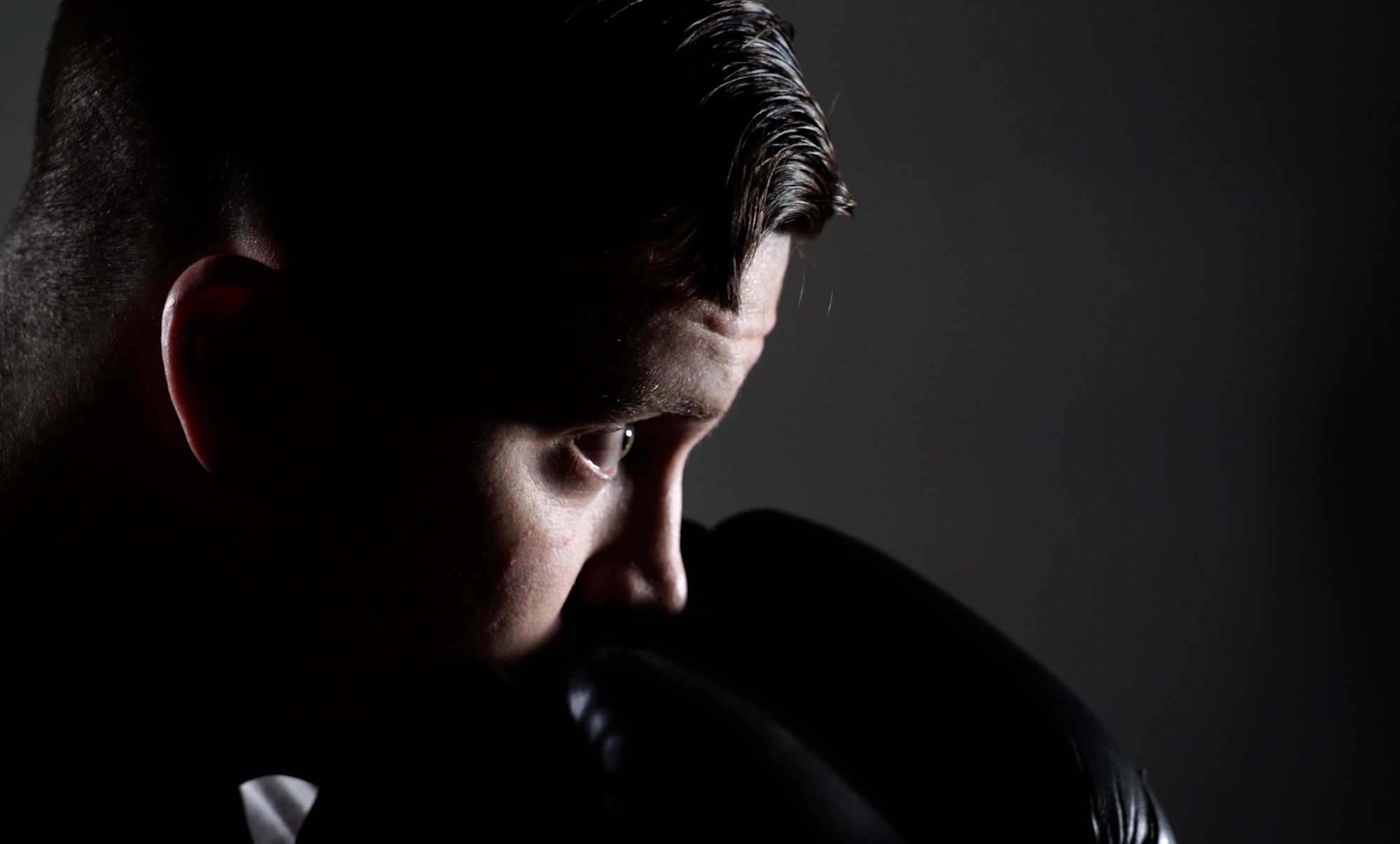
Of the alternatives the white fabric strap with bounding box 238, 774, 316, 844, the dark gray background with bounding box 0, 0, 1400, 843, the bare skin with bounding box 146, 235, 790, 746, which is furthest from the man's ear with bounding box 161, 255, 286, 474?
the dark gray background with bounding box 0, 0, 1400, 843

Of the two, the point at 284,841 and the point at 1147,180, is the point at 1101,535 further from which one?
the point at 284,841

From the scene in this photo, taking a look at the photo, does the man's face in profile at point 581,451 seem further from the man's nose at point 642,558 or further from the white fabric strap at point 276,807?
the white fabric strap at point 276,807

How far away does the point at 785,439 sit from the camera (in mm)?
1789

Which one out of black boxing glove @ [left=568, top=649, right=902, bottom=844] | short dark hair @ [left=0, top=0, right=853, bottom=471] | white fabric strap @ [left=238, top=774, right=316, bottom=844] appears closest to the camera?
short dark hair @ [left=0, top=0, right=853, bottom=471]

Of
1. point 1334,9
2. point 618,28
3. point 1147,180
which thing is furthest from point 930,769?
point 1334,9

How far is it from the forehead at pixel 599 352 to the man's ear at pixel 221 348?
4.7 inches

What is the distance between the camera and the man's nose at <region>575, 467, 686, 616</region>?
0.68 meters

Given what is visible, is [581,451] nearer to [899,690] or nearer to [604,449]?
[604,449]

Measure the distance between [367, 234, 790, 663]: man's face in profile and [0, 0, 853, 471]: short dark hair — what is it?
32mm

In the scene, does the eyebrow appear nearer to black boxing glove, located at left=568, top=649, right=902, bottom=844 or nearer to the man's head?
the man's head

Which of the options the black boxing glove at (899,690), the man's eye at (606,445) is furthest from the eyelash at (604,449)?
the black boxing glove at (899,690)

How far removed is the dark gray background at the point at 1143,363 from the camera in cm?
159

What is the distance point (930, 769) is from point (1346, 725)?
125 centimetres

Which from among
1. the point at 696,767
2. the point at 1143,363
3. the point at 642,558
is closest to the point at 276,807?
the point at 696,767
